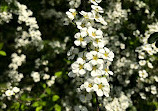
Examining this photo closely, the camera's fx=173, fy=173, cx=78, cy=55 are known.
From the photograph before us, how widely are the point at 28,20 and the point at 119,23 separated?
1.50m

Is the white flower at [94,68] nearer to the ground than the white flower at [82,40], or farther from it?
nearer to the ground

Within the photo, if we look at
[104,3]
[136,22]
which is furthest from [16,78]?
[136,22]

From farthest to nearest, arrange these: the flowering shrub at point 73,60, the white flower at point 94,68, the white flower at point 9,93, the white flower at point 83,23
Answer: the flowering shrub at point 73,60
the white flower at point 9,93
the white flower at point 83,23
the white flower at point 94,68

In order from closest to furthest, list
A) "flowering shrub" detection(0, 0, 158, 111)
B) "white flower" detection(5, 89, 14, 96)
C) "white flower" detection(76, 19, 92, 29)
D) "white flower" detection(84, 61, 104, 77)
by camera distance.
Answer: "white flower" detection(84, 61, 104, 77), "white flower" detection(76, 19, 92, 29), "white flower" detection(5, 89, 14, 96), "flowering shrub" detection(0, 0, 158, 111)

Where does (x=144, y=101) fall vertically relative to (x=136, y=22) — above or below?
below

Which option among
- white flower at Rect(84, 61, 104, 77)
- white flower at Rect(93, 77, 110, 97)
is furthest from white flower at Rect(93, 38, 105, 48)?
white flower at Rect(93, 77, 110, 97)

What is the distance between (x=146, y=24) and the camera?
3.15 meters

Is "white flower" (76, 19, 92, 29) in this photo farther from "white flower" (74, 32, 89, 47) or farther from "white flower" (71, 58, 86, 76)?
"white flower" (71, 58, 86, 76)

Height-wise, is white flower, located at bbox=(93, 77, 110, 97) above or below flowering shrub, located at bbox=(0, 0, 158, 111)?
below

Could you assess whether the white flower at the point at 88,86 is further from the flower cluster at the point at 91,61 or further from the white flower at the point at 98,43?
the white flower at the point at 98,43

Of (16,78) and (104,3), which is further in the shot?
(104,3)

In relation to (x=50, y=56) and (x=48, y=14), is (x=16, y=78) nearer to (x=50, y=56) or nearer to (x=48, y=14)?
(x=50, y=56)

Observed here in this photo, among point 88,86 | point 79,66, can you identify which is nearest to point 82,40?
point 79,66

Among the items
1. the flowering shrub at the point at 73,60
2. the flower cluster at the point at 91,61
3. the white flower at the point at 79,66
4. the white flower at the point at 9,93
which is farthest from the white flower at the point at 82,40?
the white flower at the point at 9,93
